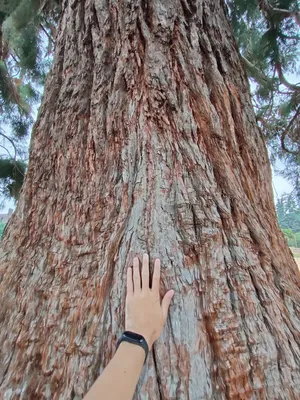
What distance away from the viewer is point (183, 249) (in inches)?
34.7

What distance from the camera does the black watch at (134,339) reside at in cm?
72

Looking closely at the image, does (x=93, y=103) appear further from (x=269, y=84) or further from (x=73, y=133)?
(x=269, y=84)

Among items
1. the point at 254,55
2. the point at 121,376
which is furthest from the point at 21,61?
the point at 121,376

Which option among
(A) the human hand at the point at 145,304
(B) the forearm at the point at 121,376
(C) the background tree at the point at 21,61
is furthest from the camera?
(C) the background tree at the point at 21,61

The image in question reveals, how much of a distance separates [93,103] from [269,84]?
11.6 feet

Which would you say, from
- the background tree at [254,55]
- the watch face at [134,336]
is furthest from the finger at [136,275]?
the background tree at [254,55]

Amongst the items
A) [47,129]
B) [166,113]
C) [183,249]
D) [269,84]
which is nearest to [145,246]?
[183,249]

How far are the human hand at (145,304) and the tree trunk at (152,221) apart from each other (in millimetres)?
29

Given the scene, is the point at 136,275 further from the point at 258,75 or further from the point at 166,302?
the point at 258,75

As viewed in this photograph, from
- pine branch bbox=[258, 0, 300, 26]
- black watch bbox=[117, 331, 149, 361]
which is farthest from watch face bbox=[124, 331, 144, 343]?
→ pine branch bbox=[258, 0, 300, 26]

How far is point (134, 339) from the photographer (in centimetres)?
72

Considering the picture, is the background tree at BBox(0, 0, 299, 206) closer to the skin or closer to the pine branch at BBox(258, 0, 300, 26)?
the pine branch at BBox(258, 0, 300, 26)

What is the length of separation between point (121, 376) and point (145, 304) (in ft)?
0.55

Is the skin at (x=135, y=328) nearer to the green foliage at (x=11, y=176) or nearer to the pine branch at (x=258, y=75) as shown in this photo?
the green foliage at (x=11, y=176)
